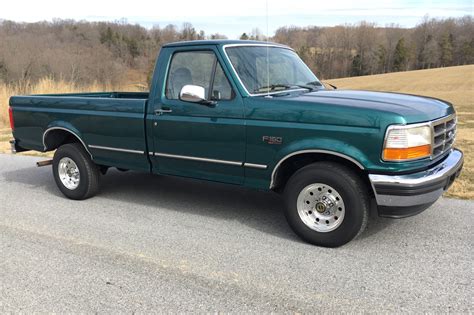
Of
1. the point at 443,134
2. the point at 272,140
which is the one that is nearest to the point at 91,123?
the point at 272,140

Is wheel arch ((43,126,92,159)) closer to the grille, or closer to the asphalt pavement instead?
the asphalt pavement

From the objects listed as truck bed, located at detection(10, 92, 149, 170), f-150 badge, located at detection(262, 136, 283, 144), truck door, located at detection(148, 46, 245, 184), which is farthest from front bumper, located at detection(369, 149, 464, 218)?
truck bed, located at detection(10, 92, 149, 170)

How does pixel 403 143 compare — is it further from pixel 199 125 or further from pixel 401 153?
pixel 199 125

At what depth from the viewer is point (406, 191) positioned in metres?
3.84

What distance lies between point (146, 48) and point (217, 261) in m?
68.5

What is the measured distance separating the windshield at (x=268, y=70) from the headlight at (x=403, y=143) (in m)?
1.54

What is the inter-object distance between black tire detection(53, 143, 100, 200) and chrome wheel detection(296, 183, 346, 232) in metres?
3.22

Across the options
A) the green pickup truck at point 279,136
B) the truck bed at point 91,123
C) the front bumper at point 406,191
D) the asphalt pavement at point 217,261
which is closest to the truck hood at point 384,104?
the green pickup truck at point 279,136

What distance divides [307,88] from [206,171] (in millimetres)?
1578

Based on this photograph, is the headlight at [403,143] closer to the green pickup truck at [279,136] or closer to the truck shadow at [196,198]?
the green pickup truck at [279,136]

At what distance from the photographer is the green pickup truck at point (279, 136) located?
3.93 meters

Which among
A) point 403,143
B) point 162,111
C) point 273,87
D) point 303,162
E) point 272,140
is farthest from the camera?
point 162,111

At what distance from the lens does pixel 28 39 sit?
5122 centimetres

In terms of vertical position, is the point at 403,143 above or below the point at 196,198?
above
